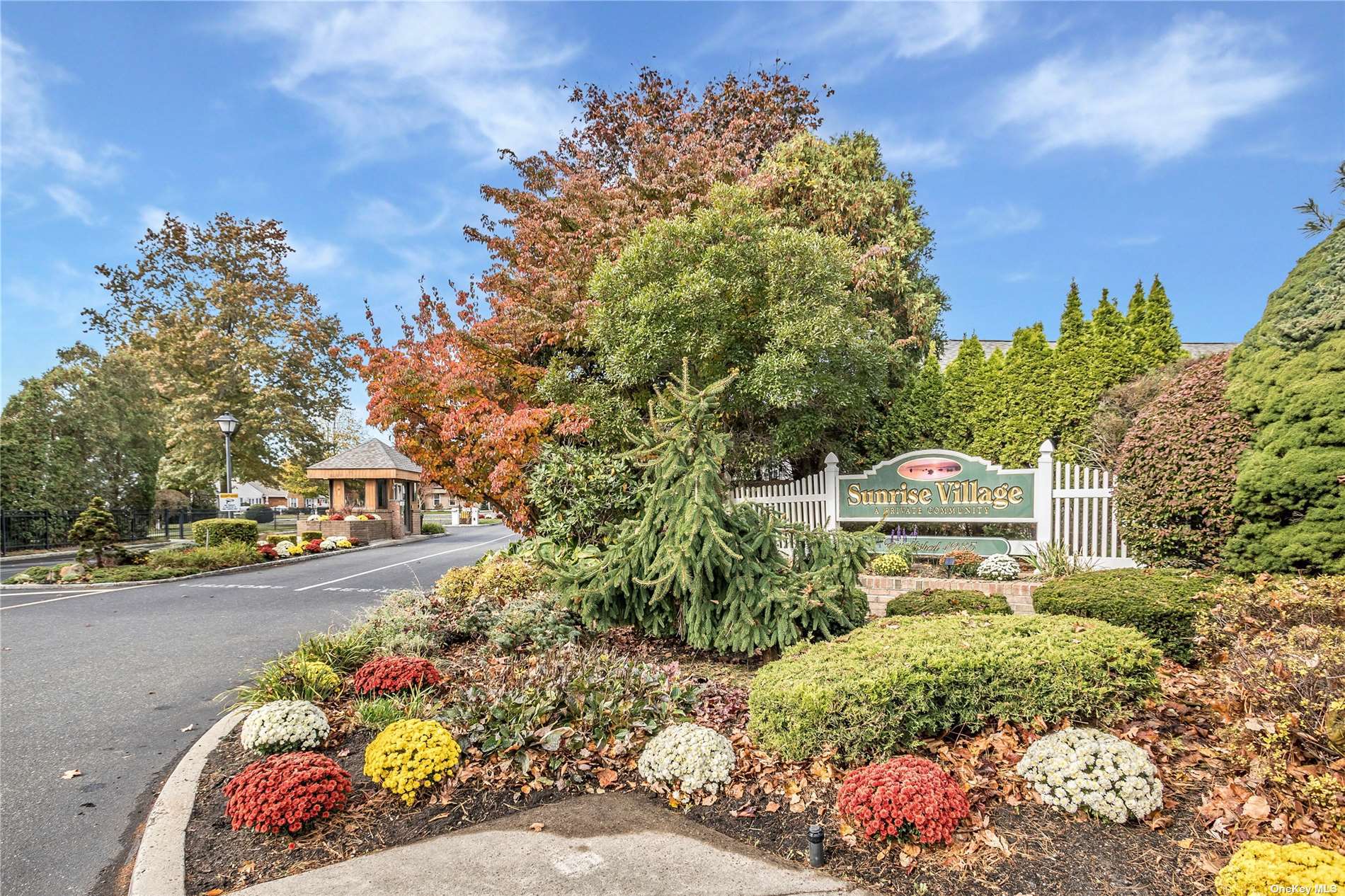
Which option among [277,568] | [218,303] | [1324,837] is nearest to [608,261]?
[1324,837]

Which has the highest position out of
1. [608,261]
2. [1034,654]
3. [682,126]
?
[682,126]

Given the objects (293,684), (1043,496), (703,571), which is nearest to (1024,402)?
(1043,496)

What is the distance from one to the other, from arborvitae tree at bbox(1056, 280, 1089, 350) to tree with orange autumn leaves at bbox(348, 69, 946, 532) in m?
2.73

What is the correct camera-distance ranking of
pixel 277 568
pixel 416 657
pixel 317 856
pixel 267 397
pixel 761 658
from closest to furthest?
1. pixel 317 856
2. pixel 416 657
3. pixel 761 658
4. pixel 277 568
5. pixel 267 397

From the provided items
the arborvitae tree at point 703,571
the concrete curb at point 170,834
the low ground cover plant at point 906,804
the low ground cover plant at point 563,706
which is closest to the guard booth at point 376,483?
the arborvitae tree at point 703,571

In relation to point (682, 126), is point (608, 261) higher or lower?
lower

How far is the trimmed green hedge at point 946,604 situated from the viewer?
6562 millimetres

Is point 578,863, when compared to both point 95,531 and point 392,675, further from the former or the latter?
point 95,531

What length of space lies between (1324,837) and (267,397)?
33.1m

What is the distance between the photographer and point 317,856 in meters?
3.33

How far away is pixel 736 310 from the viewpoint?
9.70 m

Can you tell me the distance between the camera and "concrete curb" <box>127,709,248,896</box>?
3.14 metres

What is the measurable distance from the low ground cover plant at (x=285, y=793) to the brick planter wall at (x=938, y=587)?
6089 millimetres

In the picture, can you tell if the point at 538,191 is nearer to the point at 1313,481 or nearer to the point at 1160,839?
the point at 1313,481
